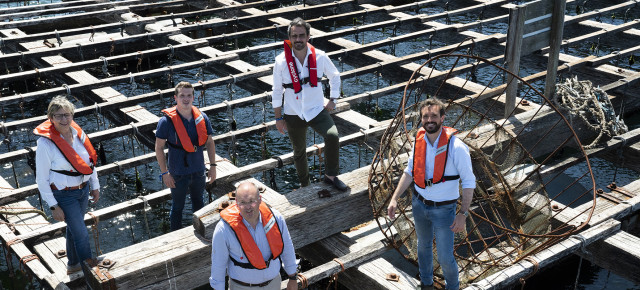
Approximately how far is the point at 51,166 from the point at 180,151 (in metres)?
1.36

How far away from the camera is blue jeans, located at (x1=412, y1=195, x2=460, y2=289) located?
632 centimetres

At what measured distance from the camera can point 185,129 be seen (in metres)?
7.42

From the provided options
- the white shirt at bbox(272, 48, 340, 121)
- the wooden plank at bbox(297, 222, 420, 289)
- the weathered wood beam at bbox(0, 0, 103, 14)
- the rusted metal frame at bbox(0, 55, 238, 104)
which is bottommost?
the wooden plank at bbox(297, 222, 420, 289)

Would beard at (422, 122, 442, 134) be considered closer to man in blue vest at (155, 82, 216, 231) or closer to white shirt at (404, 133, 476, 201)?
white shirt at (404, 133, 476, 201)

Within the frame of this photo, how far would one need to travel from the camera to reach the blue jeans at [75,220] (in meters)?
6.89

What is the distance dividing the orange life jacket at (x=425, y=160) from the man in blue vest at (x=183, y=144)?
2480 mm

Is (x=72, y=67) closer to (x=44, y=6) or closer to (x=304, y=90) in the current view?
(x=44, y=6)

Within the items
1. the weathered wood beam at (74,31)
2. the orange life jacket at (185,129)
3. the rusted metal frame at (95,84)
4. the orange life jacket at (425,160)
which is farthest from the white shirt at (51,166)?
the weathered wood beam at (74,31)

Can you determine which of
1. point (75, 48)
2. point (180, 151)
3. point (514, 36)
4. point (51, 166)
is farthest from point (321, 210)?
point (75, 48)

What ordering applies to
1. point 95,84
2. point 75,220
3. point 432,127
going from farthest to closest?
1. point 95,84
2. point 75,220
3. point 432,127

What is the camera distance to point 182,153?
297 inches

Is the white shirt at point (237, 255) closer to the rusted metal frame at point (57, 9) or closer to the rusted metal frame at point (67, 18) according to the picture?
the rusted metal frame at point (67, 18)

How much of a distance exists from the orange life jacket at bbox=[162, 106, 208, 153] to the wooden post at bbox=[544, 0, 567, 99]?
5677 millimetres

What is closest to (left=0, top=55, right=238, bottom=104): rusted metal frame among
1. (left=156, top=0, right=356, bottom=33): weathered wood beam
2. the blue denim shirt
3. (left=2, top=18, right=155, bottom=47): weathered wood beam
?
(left=156, top=0, right=356, bottom=33): weathered wood beam
